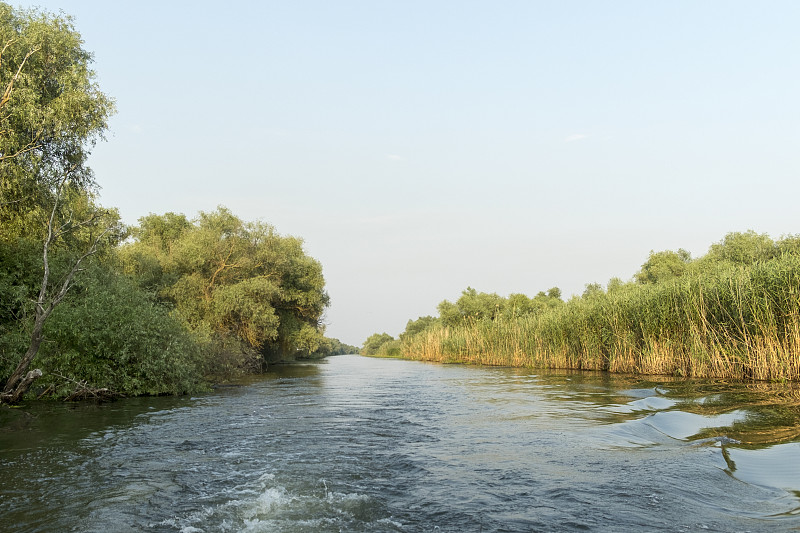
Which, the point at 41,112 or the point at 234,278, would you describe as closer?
the point at 41,112

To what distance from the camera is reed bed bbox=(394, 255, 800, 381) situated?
651 inches

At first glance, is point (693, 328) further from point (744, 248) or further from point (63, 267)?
point (744, 248)

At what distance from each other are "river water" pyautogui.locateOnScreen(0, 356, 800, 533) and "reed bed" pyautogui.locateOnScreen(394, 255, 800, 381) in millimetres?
2966

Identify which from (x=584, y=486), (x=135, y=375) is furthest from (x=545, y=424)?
(x=135, y=375)

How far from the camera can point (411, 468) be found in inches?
319

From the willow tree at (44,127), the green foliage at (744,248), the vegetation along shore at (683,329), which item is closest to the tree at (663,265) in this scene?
the green foliage at (744,248)

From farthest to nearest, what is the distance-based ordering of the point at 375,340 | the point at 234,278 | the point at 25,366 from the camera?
1. the point at 375,340
2. the point at 234,278
3. the point at 25,366

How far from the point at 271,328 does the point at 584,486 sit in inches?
1182

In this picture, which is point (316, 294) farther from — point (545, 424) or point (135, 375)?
point (545, 424)

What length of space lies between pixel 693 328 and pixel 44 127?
25867 mm

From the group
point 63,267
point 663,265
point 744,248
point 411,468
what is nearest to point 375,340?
point 663,265

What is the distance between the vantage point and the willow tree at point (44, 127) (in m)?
18.5

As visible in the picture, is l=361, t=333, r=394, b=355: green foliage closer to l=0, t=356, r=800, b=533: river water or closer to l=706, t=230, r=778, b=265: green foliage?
l=706, t=230, r=778, b=265: green foliage

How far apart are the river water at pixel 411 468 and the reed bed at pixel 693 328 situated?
2966 mm
